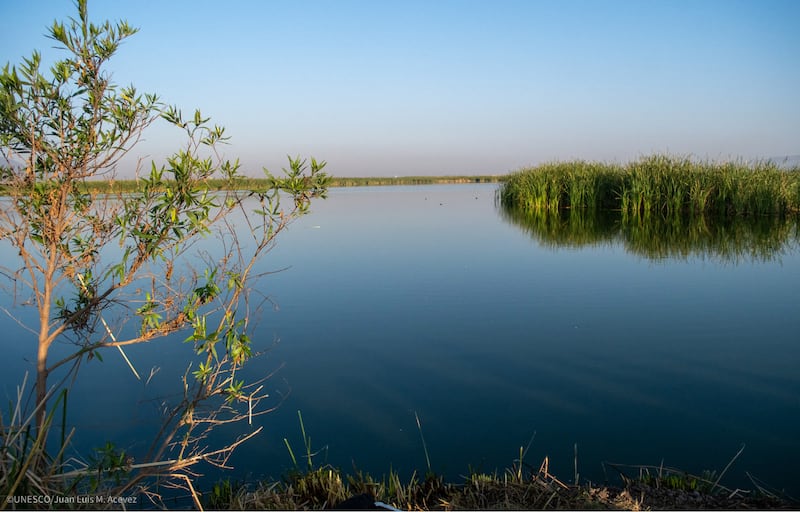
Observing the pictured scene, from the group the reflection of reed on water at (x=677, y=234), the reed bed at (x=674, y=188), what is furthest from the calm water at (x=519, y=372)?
the reed bed at (x=674, y=188)

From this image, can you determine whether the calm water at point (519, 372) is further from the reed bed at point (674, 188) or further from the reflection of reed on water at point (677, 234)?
the reed bed at point (674, 188)

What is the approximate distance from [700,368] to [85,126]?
4.86m

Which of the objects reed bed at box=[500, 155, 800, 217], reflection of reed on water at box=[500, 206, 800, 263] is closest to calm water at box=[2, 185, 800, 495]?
reflection of reed on water at box=[500, 206, 800, 263]

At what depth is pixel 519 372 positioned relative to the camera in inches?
179

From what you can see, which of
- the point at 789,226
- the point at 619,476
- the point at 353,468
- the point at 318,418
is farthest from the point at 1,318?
the point at 789,226

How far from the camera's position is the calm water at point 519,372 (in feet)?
10.9

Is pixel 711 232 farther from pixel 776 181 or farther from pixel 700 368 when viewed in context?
pixel 700 368

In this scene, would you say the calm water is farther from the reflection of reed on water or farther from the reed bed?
the reed bed

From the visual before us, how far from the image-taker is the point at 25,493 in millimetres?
2242

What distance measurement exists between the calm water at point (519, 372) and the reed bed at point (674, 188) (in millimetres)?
8405

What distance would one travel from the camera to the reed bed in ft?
52.7

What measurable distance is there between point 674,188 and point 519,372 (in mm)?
15259

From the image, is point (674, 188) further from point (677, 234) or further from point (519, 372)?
point (519, 372)

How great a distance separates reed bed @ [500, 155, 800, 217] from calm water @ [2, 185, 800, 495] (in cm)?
840
